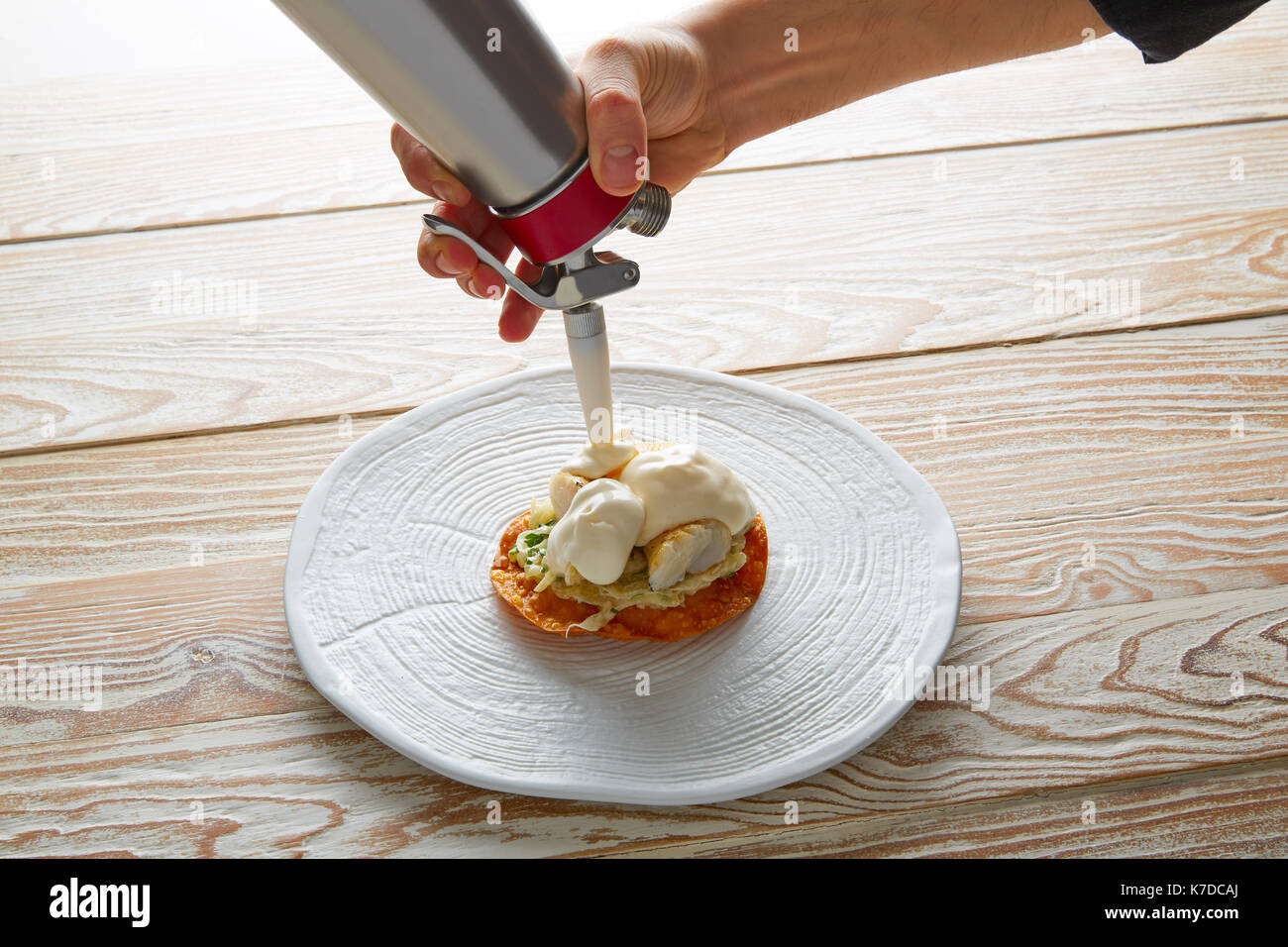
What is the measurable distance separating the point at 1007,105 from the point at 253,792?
1.47 meters

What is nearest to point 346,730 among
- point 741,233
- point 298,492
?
point 298,492

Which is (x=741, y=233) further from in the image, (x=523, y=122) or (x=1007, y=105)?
(x=523, y=122)

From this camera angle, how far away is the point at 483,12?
79 centimetres

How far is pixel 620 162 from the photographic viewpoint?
34.9 inches

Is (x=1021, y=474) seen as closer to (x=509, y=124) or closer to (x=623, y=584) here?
(x=623, y=584)

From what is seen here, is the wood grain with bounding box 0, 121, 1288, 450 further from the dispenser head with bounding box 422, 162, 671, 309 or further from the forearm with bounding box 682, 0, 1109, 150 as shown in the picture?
the dispenser head with bounding box 422, 162, 671, 309

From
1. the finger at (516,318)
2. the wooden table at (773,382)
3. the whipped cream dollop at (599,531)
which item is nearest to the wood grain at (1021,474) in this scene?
the wooden table at (773,382)

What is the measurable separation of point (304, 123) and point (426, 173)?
2.56ft

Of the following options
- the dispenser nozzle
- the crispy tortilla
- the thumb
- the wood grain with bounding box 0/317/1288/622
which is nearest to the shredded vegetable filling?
the crispy tortilla

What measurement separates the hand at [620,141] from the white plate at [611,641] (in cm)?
14

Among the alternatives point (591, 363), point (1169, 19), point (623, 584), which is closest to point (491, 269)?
point (591, 363)

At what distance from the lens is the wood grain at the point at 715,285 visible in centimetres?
137

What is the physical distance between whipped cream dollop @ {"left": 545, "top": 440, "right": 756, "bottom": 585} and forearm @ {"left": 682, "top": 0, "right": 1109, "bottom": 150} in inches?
14.8

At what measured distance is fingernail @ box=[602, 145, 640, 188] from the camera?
0.89 metres
